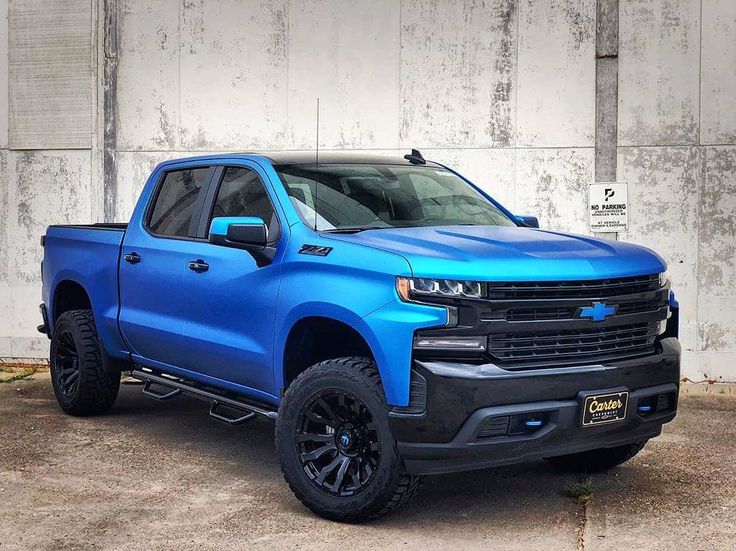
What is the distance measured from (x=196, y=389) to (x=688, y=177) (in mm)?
5168

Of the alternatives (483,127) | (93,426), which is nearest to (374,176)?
(93,426)

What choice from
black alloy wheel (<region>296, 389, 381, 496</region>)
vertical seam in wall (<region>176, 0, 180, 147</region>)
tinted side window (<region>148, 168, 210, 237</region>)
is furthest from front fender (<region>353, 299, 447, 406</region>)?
vertical seam in wall (<region>176, 0, 180, 147</region>)

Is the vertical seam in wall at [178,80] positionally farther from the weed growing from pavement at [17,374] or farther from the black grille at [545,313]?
the black grille at [545,313]

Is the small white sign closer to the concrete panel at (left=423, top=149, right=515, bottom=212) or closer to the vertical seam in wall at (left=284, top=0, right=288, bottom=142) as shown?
the concrete panel at (left=423, top=149, right=515, bottom=212)

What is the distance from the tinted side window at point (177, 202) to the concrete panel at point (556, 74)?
3.87m

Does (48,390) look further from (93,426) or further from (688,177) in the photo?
(688,177)

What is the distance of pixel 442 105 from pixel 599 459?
A: 15.2 feet

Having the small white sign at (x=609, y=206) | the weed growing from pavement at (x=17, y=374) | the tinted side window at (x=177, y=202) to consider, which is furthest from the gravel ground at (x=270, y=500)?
the small white sign at (x=609, y=206)

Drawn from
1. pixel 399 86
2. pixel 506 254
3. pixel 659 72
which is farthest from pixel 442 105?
pixel 506 254

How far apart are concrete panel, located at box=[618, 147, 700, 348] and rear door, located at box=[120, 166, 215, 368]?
442 cm

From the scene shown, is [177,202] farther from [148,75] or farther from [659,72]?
[659,72]

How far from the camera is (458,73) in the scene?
10086 mm

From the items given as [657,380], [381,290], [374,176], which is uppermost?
[374,176]

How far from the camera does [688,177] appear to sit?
9672 mm
